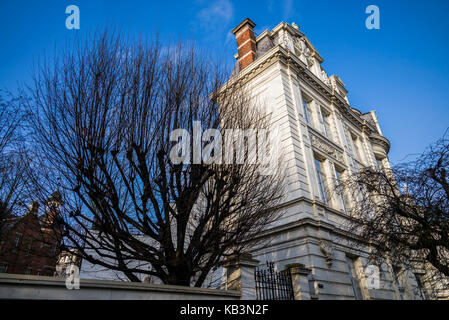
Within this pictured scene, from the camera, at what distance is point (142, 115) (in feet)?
18.8

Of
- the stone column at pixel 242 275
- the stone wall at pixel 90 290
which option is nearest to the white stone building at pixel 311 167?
the stone column at pixel 242 275

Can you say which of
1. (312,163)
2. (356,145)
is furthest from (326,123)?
(312,163)

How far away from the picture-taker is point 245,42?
682 inches

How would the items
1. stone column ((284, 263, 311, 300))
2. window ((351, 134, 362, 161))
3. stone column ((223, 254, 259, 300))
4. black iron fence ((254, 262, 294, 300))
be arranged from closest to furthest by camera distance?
stone column ((223, 254, 259, 300))
black iron fence ((254, 262, 294, 300))
stone column ((284, 263, 311, 300))
window ((351, 134, 362, 161))

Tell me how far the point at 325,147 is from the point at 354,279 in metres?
6.59

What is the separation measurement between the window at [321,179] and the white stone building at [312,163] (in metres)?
0.05

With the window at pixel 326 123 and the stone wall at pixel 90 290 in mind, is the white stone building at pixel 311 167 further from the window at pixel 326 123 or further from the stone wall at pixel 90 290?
the stone wall at pixel 90 290

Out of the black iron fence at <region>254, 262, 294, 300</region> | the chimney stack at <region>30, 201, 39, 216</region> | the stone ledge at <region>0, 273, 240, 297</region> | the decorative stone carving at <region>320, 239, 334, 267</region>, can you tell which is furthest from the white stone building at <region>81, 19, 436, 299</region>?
the stone ledge at <region>0, 273, 240, 297</region>

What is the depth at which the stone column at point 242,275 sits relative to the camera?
6.05 m

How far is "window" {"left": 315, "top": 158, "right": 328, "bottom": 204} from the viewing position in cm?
1242

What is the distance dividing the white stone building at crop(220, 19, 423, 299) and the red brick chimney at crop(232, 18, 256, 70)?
64 mm

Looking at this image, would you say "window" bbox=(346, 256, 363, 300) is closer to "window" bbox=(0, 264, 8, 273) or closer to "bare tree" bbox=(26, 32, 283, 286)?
"bare tree" bbox=(26, 32, 283, 286)

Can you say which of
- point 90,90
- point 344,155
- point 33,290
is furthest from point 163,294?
point 344,155

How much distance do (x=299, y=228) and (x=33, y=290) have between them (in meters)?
8.69
